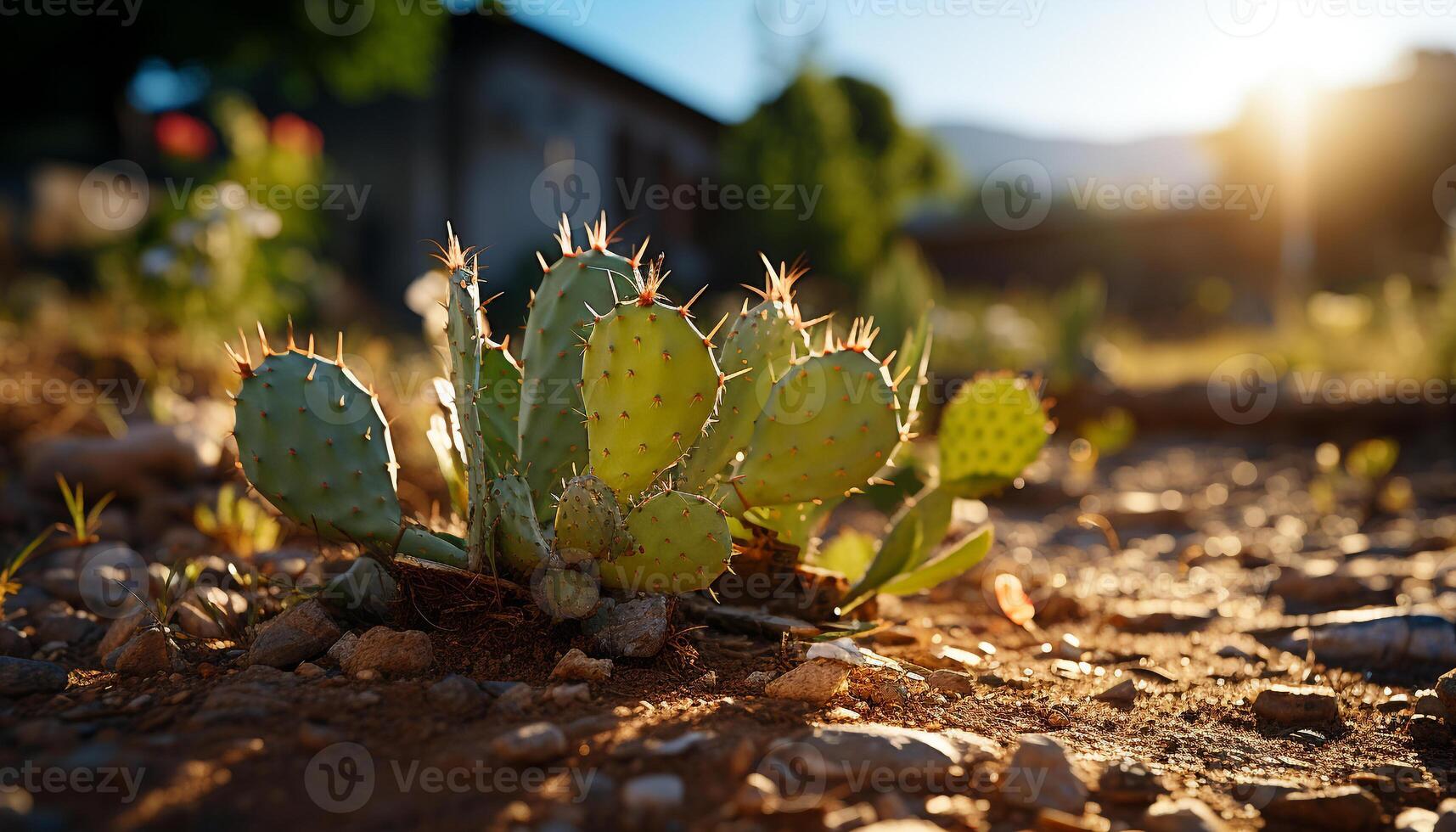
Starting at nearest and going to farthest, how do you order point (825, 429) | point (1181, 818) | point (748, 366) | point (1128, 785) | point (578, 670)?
point (1181, 818) → point (1128, 785) → point (578, 670) → point (825, 429) → point (748, 366)

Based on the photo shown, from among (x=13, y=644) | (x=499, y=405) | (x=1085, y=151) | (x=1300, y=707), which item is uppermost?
(x=1085, y=151)

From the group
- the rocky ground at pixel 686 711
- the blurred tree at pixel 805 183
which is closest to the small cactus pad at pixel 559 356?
the rocky ground at pixel 686 711

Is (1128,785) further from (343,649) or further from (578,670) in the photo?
(343,649)

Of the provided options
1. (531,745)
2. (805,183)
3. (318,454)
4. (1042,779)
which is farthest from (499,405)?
(805,183)

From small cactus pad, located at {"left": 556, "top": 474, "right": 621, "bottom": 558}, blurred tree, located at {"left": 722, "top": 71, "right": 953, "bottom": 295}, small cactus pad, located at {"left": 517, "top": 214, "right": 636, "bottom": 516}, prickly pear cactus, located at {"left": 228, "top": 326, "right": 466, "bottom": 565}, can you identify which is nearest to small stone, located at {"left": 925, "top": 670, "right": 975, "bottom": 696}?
small cactus pad, located at {"left": 556, "top": 474, "right": 621, "bottom": 558}

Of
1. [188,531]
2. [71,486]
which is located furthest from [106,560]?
[71,486]

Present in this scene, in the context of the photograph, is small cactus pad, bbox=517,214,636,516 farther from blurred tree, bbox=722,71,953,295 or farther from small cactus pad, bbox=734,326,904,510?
blurred tree, bbox=722,71,953,295

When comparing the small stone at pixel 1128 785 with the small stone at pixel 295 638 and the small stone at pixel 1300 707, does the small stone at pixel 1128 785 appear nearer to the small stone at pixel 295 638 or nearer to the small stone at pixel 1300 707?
the small stone at pixel 1300 707
